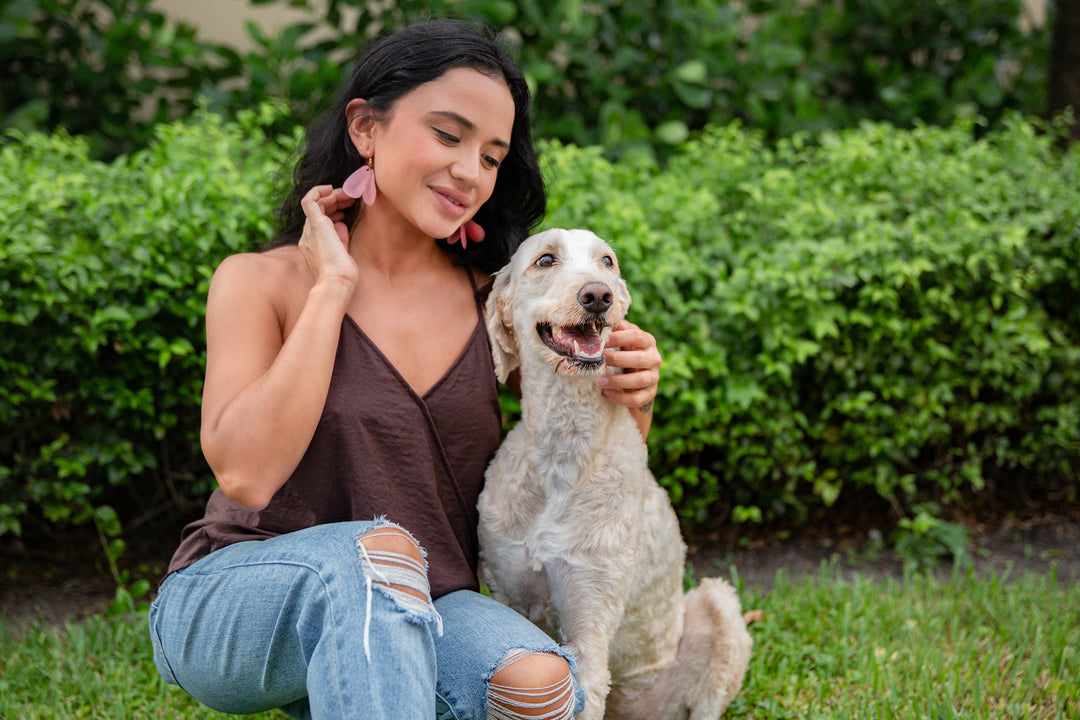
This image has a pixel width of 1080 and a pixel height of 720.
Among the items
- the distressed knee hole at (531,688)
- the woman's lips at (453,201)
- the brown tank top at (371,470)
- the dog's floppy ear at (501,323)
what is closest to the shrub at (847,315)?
the dog's floppy ear at (501,323)

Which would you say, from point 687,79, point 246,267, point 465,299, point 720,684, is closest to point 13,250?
point 246,267

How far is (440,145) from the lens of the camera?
2.21 meters

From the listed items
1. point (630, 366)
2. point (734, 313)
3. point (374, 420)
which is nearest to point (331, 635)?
point (374, 420)

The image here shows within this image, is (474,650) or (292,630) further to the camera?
(474,650)

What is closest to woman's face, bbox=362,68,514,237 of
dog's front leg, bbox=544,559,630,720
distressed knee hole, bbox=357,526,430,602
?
distressed knee hole, bbox=357,526,430,602

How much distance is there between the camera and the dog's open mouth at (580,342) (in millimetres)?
2104

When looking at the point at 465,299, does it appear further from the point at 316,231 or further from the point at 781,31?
the point at 781,31

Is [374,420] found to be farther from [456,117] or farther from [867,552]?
[867,552]

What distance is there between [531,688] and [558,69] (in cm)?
443

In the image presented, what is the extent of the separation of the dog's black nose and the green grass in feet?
4.90

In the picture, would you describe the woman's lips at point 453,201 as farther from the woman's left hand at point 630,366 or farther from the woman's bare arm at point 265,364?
the woman's left hand at point 630,366

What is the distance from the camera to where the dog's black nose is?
6.70ft

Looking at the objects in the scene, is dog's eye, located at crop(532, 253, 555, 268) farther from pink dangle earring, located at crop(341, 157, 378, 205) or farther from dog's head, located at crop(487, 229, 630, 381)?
pink dangle earring, located at crop(341, 157, 378, 205)

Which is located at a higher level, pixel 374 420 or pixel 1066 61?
pixel 1066 61
